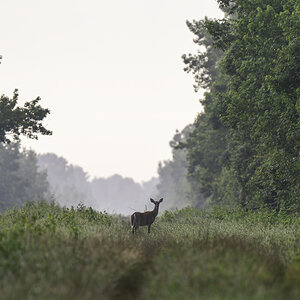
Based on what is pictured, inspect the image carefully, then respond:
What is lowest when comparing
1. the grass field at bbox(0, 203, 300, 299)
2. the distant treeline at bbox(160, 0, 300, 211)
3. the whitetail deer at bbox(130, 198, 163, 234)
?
the grass field at bbox(0, 203, 300, 299)

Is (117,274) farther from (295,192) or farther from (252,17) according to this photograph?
(252,17)

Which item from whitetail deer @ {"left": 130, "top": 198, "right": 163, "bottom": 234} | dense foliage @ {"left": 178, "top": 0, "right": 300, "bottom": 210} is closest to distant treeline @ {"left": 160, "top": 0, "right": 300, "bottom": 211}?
dense foliage @ {"left": 178, "top": 0, "right": 300, "bottom": 210}

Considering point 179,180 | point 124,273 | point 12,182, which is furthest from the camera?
point 179,180

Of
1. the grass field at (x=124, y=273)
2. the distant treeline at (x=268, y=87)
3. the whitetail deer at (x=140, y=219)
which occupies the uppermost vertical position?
the distant treeline at (x=268, y=87)

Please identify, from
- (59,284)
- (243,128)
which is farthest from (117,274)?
(243,128)

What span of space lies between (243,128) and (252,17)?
234 inches

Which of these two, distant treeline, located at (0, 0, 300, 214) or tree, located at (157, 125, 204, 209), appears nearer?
distant treeline, located at (0, 0, 300, 214)

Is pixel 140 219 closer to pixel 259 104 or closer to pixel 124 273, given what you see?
pixel 259 104

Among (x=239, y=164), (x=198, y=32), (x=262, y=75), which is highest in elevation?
(x=198, y=32)

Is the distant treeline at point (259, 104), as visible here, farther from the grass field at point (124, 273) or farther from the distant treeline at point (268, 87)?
the grass field at point (124, 273)

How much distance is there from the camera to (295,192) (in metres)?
17.5

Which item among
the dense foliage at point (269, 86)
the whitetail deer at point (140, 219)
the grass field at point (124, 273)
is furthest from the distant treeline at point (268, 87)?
the grass field at point (124, 273)

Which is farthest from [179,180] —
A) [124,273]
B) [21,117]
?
[124,273]

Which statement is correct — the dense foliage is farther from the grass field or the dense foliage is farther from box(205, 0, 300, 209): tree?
the grass field
